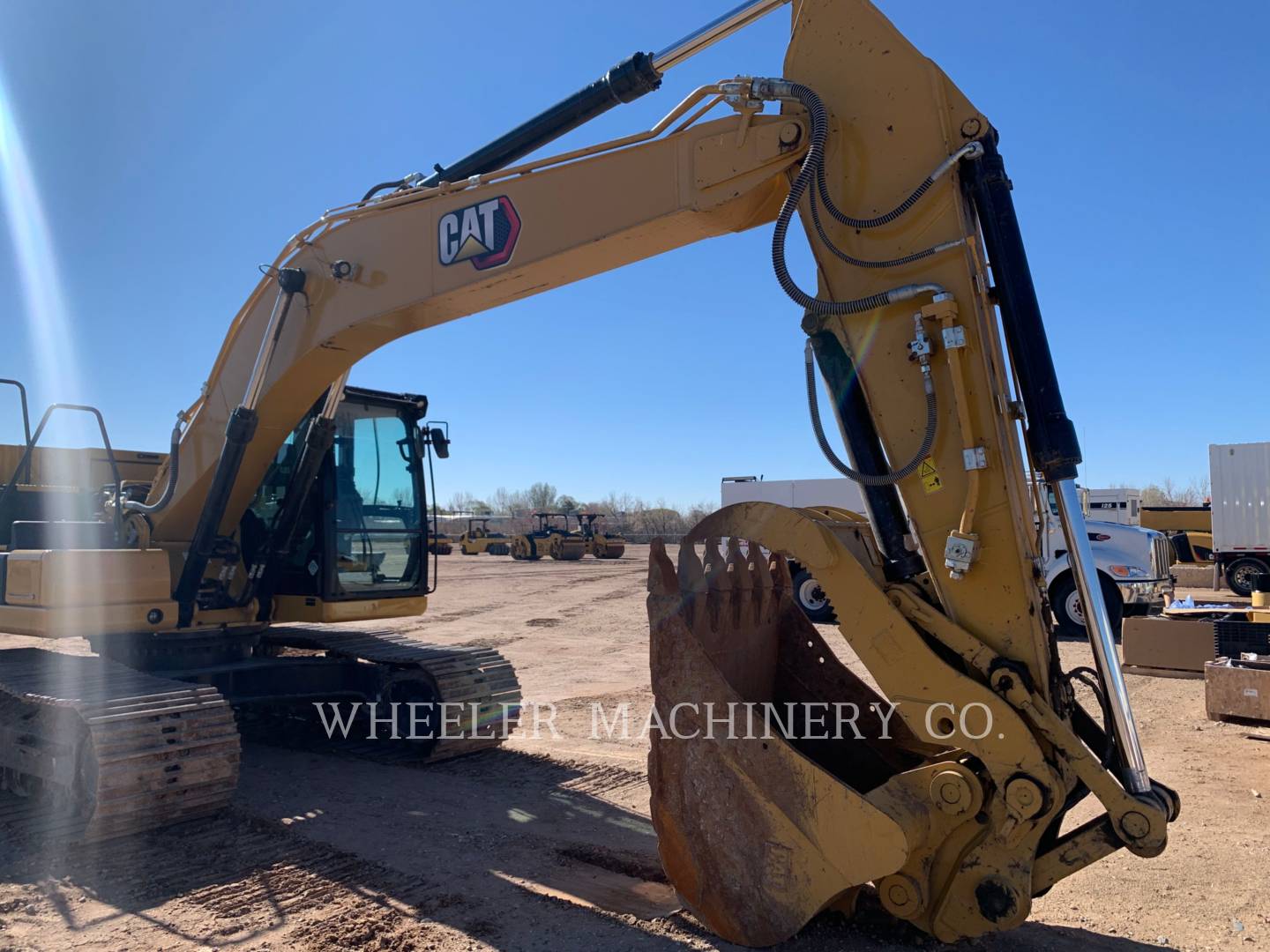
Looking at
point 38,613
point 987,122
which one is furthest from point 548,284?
point 38,613

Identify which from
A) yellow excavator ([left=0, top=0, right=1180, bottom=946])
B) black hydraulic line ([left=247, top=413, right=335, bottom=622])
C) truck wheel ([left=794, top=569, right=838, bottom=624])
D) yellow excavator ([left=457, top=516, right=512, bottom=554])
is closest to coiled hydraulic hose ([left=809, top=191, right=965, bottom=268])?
yellow excavator ([left=0, top=0, right=1180, bottom=946])

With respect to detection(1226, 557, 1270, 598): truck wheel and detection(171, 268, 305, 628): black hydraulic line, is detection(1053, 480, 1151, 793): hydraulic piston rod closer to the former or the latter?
detection(171, 268, 305, 628): black hydraulic line

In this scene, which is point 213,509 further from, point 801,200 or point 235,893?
point 801,200

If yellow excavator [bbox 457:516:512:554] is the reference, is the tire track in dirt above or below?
below

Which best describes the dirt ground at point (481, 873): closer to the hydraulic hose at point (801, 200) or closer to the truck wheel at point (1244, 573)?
the hydraulic hose at point (801, 200)

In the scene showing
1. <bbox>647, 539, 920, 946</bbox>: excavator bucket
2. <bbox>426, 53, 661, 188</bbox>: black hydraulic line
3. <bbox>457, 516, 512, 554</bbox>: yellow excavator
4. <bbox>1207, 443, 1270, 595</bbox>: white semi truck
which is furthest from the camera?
<bbox>457, 516, 512, 554</bbox>: yellow excavator

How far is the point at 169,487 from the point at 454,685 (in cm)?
249

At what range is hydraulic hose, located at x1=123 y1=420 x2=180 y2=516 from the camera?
22.9 feet

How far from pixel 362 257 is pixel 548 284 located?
144cm

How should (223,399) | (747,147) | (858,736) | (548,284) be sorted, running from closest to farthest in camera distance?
(747,147), (858,736), (548,284), (223,399)

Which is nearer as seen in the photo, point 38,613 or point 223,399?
point 38,613

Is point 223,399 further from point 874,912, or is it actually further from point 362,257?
point 874,912

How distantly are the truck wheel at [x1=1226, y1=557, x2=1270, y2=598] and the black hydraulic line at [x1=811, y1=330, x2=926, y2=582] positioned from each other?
63.6 feet

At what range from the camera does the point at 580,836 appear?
18.0 ft
